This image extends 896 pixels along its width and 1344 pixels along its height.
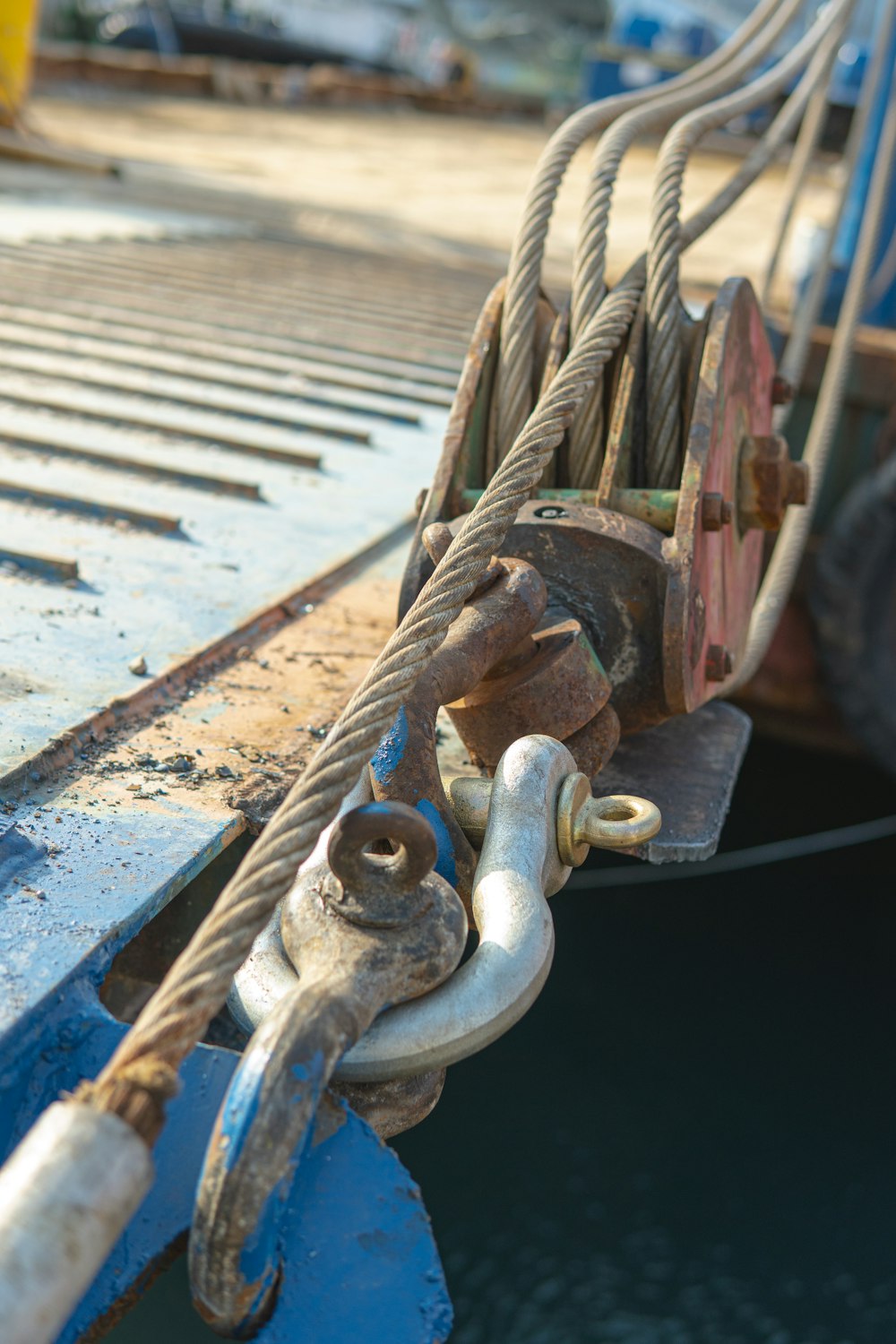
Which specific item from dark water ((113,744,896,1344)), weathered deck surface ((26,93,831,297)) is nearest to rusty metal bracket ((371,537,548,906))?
dark water ((113,744,896,1344))

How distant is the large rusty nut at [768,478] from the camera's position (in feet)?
6.81

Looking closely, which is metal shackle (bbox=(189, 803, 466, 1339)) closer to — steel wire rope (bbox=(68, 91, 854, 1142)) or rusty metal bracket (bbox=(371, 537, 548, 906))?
steel wire rope (bbox=(68, 91, 854, 1142))

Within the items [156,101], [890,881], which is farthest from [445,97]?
[890,881]

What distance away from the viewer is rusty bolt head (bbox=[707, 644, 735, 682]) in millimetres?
1869

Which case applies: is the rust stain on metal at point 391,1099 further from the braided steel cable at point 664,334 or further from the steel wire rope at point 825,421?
the steel wire rope at point 825,421

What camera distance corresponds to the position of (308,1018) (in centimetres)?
101

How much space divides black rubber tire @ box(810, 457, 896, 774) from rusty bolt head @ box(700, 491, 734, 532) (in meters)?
3.58

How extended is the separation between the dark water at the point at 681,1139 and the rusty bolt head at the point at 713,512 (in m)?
2.36

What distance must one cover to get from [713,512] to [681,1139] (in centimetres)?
271

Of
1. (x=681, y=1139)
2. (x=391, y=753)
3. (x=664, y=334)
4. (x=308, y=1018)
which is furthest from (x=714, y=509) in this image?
(x=681, y=1139)

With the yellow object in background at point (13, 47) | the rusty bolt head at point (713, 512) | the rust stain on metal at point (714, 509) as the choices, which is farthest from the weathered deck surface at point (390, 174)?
the rusty bolt head at point (713, 512)

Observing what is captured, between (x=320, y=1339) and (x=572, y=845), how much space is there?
0.53 m

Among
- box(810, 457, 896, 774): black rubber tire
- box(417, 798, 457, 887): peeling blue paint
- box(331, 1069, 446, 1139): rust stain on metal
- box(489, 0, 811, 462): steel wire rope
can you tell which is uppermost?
box(489, 0, 811, 462): steel wire rope

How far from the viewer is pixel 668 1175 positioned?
151 inches
